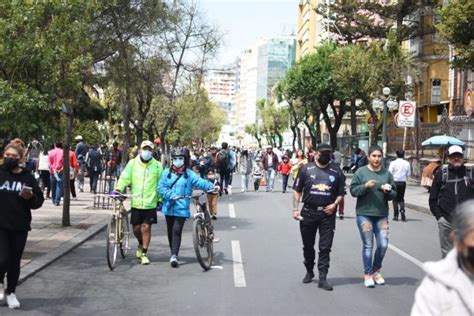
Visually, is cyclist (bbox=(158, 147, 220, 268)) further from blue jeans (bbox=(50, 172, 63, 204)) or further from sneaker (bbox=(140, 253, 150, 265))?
blue jeans (bbox=(50, 172, 63, 204))

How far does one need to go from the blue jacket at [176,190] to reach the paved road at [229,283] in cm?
85

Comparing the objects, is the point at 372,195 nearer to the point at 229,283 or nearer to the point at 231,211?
the point at 229,283

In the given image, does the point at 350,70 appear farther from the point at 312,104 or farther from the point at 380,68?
the point at 312,104

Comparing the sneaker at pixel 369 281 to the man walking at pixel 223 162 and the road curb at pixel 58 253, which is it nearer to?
the road curb at pixel 58 253

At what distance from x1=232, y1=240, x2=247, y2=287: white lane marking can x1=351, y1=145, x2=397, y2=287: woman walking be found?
1602 millimetres

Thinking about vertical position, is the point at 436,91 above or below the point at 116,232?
above

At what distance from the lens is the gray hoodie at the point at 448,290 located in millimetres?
2879

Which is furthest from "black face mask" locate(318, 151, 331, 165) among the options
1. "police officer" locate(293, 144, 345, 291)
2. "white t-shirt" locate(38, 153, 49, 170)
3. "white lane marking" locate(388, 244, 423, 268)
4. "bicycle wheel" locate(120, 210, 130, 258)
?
"white t-shirt" locate(38, 153, 49, 170)

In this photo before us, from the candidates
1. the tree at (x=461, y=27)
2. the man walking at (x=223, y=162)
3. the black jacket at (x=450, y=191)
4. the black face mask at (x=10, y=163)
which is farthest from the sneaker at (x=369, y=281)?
the man walking at (x=223, y=162)

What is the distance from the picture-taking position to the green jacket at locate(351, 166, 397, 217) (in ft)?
27.7

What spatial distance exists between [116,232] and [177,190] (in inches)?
43.0

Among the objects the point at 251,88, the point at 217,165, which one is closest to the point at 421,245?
the point at 217,165

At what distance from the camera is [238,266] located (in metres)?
9.92

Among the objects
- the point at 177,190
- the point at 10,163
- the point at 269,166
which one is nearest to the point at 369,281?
the point at 177,190
